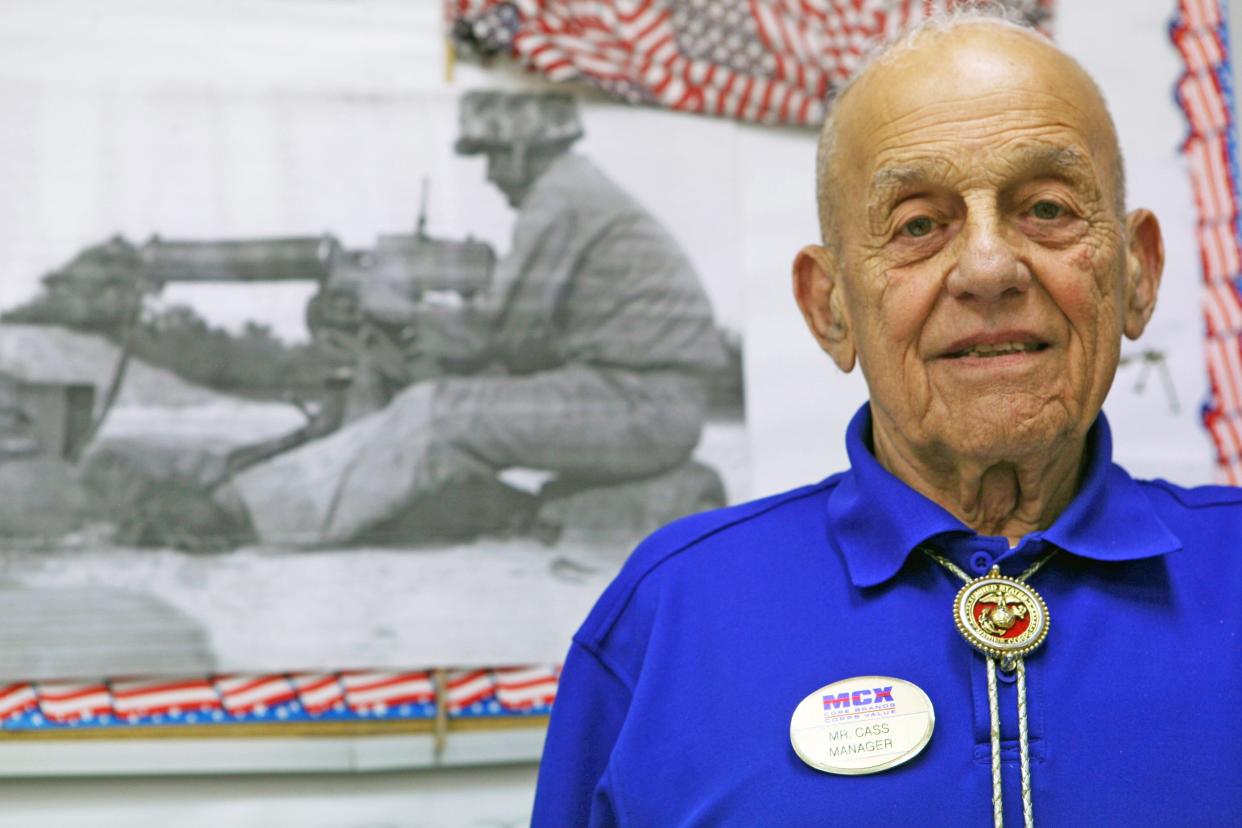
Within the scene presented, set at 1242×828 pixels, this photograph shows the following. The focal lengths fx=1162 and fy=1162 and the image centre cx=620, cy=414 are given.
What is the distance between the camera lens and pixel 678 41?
176 centimetres

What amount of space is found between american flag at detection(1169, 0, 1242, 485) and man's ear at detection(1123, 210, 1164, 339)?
90 centimetres

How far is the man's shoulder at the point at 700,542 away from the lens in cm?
102

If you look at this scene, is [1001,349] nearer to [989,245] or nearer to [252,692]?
[989,245]

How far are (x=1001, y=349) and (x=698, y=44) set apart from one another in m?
1.00

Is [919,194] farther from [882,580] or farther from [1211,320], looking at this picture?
[1211,320]

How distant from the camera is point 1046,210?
95 cm

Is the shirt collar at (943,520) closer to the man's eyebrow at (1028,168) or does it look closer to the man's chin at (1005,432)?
the man's chin at (1005,432)

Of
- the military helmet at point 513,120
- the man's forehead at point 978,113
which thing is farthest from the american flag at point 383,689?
the man's forehead at point 978,113

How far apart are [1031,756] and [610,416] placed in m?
0.97

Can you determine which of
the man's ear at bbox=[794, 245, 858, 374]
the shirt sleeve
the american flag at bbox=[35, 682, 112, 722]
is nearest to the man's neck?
the man's ear at bbox=[794, 245, 858, 374]

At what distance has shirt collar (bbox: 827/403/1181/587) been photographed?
0.89 meters

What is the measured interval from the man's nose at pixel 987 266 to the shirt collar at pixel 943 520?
17cm

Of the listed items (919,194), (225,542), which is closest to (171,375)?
(225,542)

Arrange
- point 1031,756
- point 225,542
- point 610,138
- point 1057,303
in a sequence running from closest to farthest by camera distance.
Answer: point 1031,756, point 1057,303, point 225,542, point 610,138
